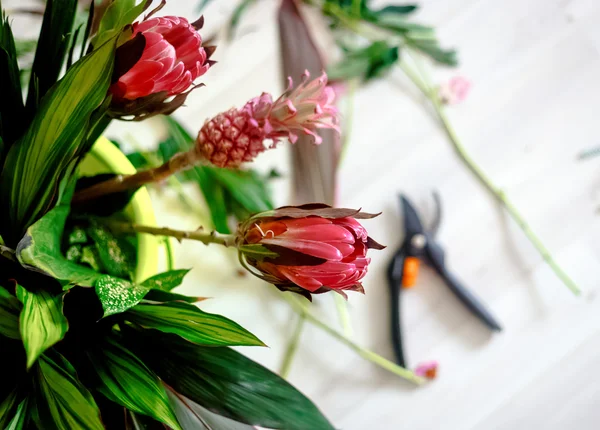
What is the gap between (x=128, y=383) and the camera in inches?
10.5

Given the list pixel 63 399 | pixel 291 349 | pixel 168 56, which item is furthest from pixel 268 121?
pixel 291 349

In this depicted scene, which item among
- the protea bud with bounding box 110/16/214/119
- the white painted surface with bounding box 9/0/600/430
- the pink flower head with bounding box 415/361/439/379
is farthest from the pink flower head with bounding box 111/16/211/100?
the pink flower head with bounding box 415/361/439/379

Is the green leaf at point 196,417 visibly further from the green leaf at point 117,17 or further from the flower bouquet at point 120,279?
the green leaf at point 117,17

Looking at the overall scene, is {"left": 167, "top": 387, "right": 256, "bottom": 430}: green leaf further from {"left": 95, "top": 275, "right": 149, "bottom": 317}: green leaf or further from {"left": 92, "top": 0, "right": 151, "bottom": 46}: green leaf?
{"left": 92, "top": 0, "right": 151, "bottom": 46}: green leaf

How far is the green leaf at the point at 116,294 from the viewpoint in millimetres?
240

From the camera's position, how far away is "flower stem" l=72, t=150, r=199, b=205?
0.30 m

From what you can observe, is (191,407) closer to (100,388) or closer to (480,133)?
(100,388)

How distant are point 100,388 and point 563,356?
491 millimetres

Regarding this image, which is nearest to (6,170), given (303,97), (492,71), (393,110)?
(303,97)

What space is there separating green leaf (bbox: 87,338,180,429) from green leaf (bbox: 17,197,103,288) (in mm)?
40

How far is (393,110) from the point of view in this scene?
61 centimetres

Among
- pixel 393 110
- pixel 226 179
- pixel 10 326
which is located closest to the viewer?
pixel 10 326

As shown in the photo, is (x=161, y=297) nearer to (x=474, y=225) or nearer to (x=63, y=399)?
(x=63, y=399)

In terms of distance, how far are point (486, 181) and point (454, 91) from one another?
112 mm
